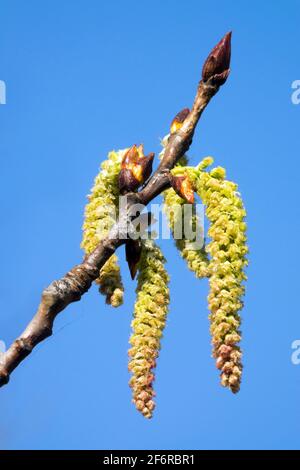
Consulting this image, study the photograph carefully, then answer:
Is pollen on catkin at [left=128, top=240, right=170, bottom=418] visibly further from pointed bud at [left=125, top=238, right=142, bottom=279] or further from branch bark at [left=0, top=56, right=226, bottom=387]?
branch bark at [left=0, top=56, right=226, bottom=387]

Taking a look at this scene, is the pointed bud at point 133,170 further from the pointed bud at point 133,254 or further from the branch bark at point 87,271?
the pointed bud at point 133,254

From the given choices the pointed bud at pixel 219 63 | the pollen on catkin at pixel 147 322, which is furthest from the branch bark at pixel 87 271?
the pollen on catkin at pixel 147 322

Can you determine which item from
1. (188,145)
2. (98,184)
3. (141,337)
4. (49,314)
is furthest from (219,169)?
(49,314)

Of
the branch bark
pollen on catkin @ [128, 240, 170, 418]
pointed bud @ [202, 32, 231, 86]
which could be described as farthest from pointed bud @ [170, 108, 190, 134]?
pollen on catkin @ [128, 240, 170, 418]

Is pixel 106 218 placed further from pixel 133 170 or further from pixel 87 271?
pixel 87 271

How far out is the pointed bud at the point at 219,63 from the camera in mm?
1937

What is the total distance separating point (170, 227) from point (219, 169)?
0.25 metres

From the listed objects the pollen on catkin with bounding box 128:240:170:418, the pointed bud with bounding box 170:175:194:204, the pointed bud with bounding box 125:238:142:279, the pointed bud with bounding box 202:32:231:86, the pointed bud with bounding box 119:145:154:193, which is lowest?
the pollen on catkin with bounding box 128:240:170:418

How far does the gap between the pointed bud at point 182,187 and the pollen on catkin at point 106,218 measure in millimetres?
225

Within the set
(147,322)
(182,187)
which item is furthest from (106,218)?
(147,322)

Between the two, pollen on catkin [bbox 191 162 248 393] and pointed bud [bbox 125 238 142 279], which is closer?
pollen on catkin [bbox 191 162 248 393]

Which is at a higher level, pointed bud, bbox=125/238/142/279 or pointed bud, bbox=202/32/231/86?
pointed bud, bbox=202/32/231/86

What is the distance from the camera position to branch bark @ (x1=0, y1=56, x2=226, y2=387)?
1624mm

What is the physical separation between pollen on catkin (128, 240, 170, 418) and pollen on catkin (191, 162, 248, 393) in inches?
6.7
